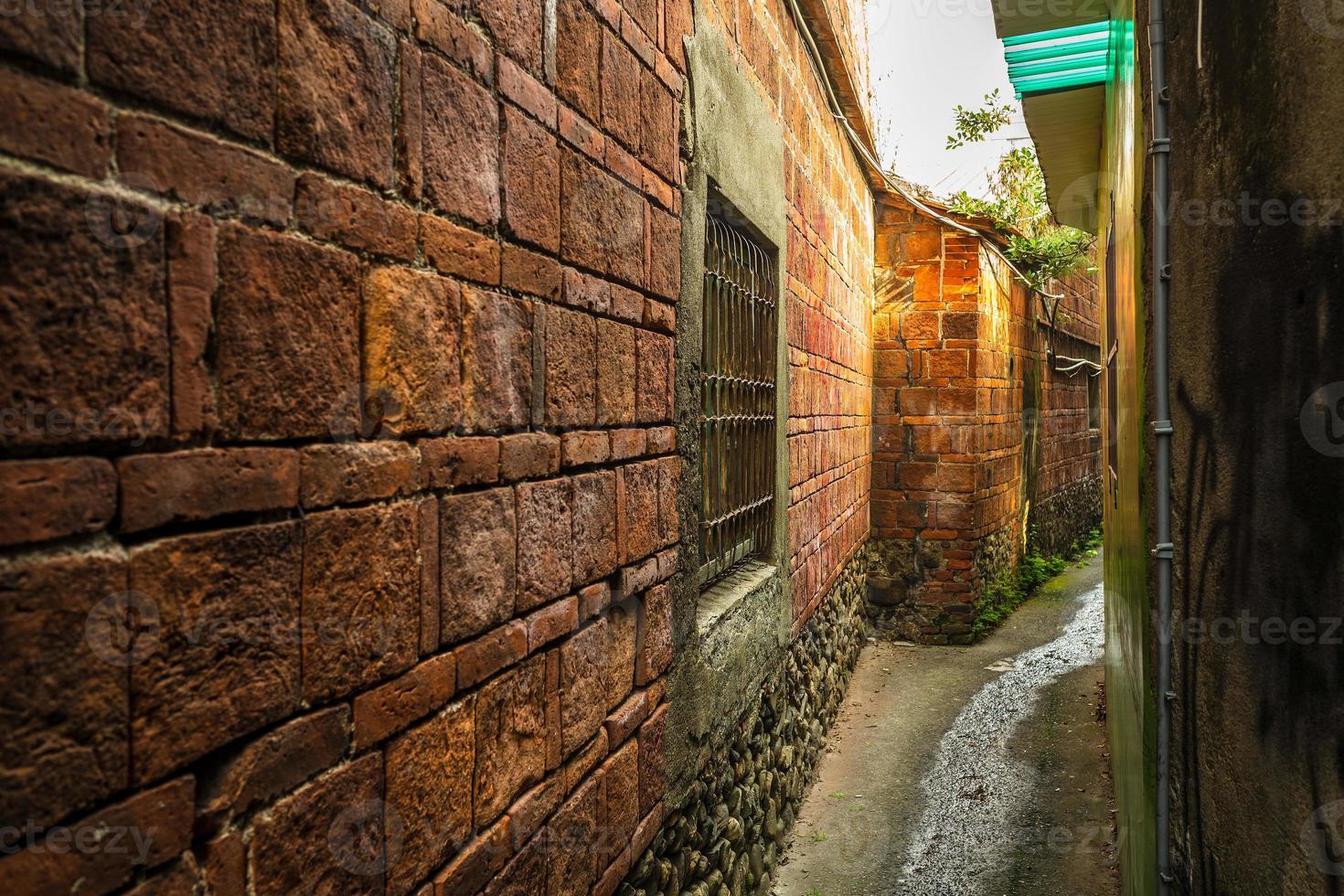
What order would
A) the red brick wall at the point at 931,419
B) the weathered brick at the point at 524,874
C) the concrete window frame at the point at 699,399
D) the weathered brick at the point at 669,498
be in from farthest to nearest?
the red brick wall at the point at 931,419, the concrete window frame at the point at 699,399, the weathered brick at the point at 669,498, the weathered brick at the point at 524,874

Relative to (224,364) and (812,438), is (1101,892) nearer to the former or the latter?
(812,438)

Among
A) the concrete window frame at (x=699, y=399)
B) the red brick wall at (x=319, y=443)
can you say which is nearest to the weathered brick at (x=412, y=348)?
the red brick wall at (x=319, y=443)

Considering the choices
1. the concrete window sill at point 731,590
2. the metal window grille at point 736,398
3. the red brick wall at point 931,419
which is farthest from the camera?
the red brick wall at point 931,419

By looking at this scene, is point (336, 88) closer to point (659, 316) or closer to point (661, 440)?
point (659, 316)

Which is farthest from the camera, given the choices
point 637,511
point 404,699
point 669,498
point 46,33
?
point 669,498

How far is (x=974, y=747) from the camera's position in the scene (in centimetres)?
537

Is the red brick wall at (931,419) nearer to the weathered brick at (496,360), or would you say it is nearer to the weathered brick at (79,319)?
the weathered brick at (496,360)

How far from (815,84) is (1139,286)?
3.09 m

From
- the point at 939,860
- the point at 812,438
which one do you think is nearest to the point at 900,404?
the point at 812,438

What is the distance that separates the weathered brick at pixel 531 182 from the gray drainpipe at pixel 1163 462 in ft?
4.03

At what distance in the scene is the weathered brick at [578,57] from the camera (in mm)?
1769

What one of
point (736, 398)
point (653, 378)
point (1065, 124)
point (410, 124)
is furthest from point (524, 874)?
point (1065, 124)

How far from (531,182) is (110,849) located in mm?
1224

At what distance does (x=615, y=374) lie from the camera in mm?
2047
